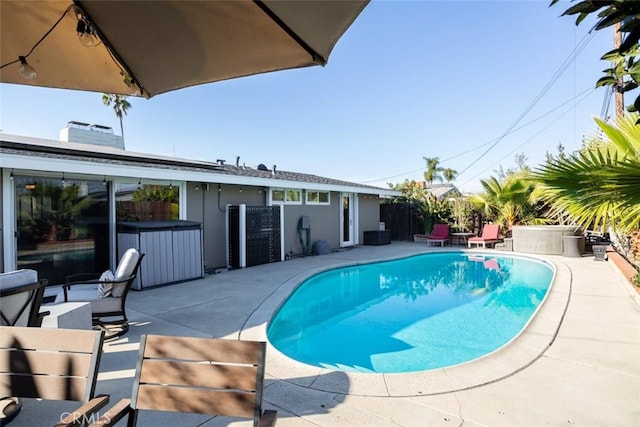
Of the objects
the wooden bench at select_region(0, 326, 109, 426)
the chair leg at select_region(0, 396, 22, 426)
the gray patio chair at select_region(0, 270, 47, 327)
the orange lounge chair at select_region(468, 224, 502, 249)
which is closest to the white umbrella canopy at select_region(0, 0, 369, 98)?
the gray patio chair at select_region(0, 270, 47, 327)

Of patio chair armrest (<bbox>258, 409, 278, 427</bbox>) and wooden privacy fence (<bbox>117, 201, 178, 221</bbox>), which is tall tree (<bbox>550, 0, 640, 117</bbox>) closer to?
patio chair armrest (<bbox>258, 409, 278, 427</bbox>)

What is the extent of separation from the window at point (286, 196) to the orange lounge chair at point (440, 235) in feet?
22.5

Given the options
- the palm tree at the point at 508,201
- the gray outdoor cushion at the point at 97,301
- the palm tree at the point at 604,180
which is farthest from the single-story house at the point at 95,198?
the palm tree at the point at 508,201

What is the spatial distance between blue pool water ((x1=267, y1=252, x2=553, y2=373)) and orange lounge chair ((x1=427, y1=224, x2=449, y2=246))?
397 cm

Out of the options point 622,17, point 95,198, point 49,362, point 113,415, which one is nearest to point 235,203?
point 95,198

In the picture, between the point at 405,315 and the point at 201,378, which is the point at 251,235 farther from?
the point at 201,378

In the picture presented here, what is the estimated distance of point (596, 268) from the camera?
951 centimetres

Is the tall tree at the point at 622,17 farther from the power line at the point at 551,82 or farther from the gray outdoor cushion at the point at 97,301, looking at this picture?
the power line at the point at 551,82

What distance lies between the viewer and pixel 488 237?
49.1ft

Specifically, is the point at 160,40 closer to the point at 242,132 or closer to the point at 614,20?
the point at 614,20

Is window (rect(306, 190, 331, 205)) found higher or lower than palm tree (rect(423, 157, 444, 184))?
lower

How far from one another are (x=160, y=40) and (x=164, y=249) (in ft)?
21.0

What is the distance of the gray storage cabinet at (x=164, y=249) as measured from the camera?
295 inches

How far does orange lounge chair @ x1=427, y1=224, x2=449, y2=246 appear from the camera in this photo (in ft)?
52.0
